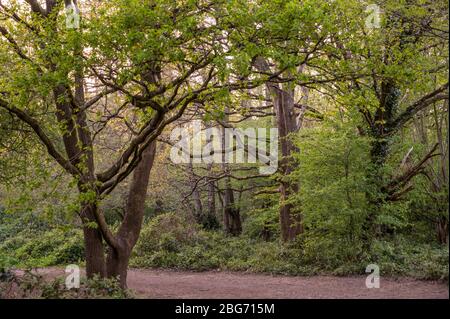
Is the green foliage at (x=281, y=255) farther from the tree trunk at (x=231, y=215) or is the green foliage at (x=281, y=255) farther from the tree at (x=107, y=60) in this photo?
the tree at (x=107, y=60)

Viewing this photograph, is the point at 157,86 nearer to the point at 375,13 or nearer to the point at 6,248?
the point at 375,13

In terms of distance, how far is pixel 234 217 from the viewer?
2452cm

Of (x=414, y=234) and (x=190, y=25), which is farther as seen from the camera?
(x=414, y=234)

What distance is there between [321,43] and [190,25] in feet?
8.65

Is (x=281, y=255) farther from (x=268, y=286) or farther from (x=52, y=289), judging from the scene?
(x=52, y=289)

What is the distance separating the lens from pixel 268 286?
11789 mm

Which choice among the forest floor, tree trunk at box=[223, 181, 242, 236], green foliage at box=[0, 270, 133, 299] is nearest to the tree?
green foliage at box=[0, 270, 133, 299]

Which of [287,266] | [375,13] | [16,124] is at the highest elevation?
[375,13]

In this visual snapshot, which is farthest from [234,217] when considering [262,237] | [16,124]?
[16,124]

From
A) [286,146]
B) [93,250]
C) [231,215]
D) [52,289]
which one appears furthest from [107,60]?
[231,215]

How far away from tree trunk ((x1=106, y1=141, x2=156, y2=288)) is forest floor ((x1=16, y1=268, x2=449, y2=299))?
0.73 meters

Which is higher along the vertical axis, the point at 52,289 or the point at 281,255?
the point at 281,255

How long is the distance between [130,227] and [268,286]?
3.42m

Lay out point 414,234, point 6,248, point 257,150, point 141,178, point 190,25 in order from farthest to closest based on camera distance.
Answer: point 6,248, point 257,150, point 414,234, point 141,178, point 190,25
